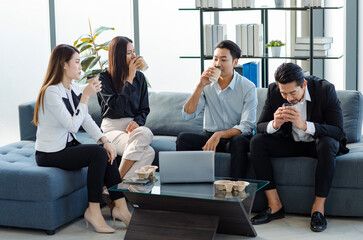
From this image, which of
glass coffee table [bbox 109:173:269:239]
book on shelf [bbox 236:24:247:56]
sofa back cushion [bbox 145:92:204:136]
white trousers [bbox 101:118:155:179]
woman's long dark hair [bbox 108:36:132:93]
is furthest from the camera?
book on shelf [bbox 236:24:247:56]

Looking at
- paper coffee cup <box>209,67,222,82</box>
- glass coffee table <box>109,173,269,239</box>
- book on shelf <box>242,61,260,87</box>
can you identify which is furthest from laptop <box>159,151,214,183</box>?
book on shelf <box>242,61,260,87</box>

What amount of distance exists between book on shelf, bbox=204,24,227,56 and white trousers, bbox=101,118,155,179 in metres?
1.54

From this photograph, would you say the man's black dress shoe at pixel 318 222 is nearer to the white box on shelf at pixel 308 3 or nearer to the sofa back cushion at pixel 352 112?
the sofa back cushion at pixel 352 112

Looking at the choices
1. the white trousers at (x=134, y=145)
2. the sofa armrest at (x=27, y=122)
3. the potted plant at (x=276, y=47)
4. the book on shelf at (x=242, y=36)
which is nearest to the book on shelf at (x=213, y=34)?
the book on shelf at (x=242, y=36)

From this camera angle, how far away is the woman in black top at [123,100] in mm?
4141

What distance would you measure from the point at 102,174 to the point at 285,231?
44.4 inches

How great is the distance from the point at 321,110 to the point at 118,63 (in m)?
1.41

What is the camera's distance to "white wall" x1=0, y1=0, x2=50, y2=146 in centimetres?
562

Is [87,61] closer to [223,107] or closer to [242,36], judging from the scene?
[242,36]

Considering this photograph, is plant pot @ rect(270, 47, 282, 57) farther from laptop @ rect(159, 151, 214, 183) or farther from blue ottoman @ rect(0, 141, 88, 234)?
blue ottoman @ rect(0, 141, 88, 234)

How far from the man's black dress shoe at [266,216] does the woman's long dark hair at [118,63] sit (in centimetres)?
130

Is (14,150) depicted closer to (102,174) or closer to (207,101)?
(102,174)

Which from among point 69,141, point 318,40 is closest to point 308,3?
point 318,40

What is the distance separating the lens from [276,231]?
362 cm
